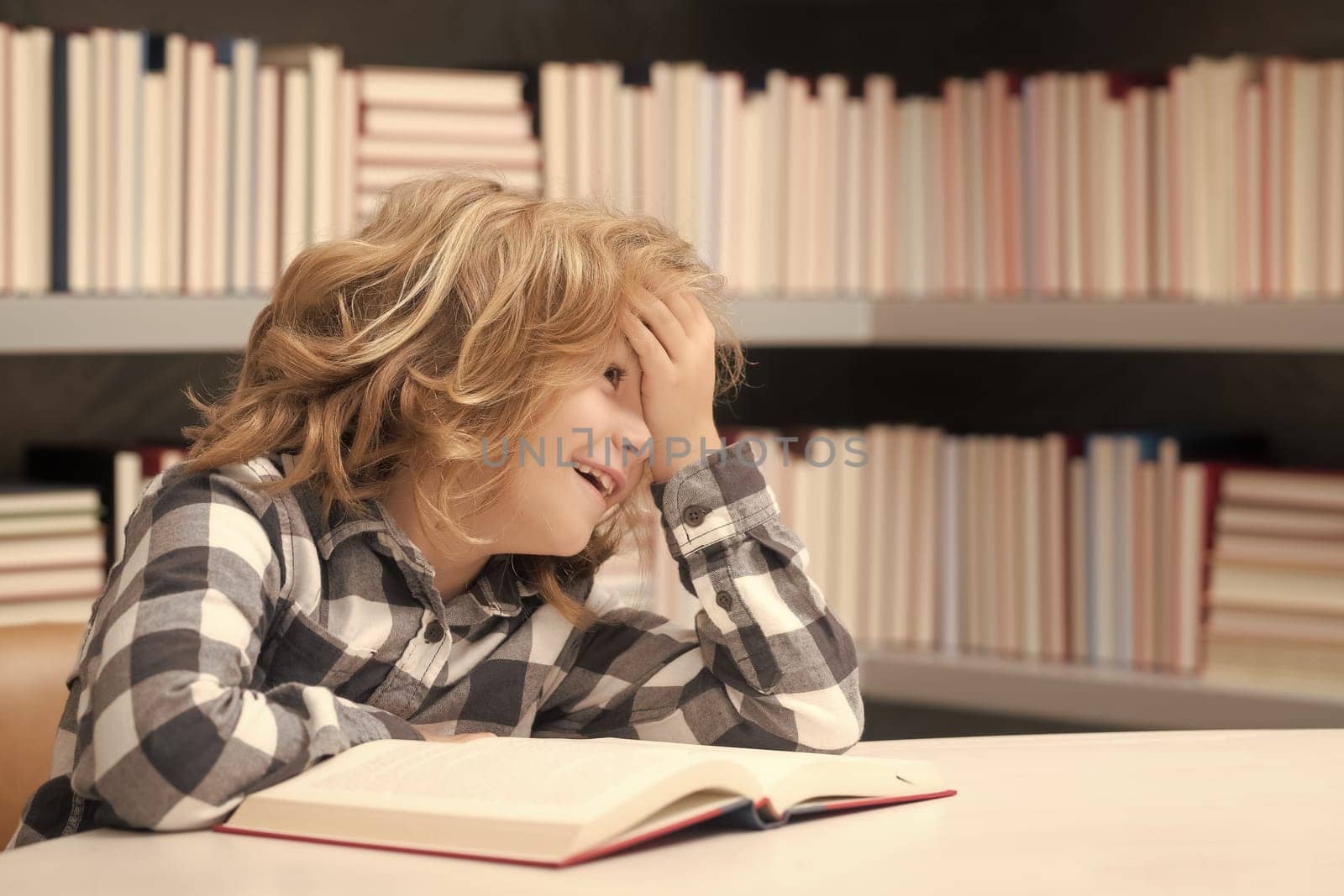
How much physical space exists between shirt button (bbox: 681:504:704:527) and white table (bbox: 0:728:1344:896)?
0.26 m

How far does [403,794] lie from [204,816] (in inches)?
4.1

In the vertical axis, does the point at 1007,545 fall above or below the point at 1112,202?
below

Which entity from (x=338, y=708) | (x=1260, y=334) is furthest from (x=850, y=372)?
(x=338, y=708)

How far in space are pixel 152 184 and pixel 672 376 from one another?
76 cm

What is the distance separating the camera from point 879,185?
82.6 inches

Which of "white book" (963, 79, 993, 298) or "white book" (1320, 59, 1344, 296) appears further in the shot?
"white book" (963, 79, 993, 298)

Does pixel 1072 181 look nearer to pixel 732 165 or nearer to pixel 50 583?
pixel 732 165

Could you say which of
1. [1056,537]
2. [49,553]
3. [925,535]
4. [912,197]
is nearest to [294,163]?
[49,553]

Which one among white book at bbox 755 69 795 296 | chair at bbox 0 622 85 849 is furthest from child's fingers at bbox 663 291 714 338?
white book at bbox 755 69 795 296

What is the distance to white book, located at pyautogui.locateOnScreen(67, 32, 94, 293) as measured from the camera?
60.2 inches

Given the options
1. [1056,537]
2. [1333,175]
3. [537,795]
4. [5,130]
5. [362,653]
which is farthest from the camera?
[1056,537]

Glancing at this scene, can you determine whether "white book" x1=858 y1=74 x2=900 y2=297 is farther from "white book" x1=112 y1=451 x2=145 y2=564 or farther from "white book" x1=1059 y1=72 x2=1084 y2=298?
"white book" x1=112 y1=451 x2=145 y2=564

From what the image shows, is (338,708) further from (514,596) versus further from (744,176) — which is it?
(744,176)

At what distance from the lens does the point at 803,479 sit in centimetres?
209
